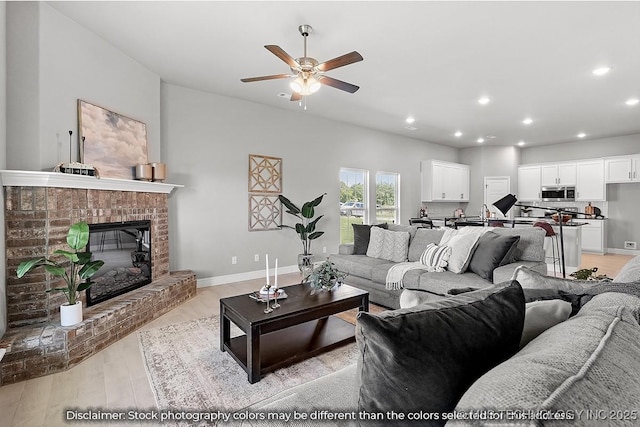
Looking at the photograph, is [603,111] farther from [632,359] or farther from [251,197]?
[632,359]

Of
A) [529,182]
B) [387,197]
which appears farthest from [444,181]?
[529,182]

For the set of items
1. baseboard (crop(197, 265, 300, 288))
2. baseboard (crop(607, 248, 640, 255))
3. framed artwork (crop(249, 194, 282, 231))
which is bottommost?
baseboard (crop(197, 265, 300, 288))

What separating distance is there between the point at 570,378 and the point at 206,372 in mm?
2340

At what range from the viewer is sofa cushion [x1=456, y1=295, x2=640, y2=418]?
524 mm

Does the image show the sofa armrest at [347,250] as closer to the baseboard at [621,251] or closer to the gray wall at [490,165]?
the gray wall at [490,165]

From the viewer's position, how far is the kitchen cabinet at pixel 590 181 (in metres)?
7.41

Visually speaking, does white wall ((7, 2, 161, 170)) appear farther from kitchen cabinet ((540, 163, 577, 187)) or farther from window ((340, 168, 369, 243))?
kitchen cabinet ((540, 163, 577, 187))

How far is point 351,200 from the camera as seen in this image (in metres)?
6.60

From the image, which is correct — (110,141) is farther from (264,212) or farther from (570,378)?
(570,378)

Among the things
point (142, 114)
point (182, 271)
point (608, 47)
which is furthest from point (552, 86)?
point (182, 271)

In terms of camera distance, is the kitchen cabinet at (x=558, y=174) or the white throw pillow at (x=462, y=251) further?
the kitchen cabinet at (x=558, y=174)

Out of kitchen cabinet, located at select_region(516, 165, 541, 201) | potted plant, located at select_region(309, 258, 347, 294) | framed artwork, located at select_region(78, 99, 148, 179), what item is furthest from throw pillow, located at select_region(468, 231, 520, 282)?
kitchen cabinet, located at select_region(516, 165, 541, 201)

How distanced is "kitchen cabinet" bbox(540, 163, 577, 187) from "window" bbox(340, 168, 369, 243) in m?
4.98

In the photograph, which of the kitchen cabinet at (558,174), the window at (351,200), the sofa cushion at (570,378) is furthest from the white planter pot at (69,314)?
the kitchen cabinet at (558,174)
